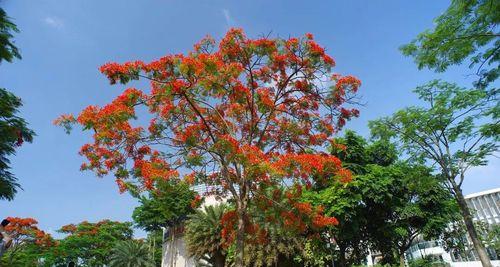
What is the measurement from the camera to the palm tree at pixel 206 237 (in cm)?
3219

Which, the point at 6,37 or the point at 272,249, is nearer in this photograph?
the point at 6,37

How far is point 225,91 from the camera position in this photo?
12.1m

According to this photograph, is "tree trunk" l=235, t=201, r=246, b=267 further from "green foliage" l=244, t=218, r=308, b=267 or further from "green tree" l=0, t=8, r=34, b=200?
"green foliage" l=244, t=218, r=308, b=267

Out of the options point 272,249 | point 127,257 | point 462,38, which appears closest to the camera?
point 462,38

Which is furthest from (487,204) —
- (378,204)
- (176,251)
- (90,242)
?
(90,242)

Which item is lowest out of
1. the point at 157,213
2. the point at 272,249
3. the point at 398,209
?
the point at 272,249

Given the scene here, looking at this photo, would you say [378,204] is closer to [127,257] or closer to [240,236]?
[240,236]

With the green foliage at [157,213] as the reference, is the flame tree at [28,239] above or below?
below

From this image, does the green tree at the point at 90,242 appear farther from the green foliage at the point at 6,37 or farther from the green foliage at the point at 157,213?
the green foliage at the point at 6,37

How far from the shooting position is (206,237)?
32.7m

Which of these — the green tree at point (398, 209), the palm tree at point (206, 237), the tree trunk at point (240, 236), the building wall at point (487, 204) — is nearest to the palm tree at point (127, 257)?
the palm tree at point (206, 237)

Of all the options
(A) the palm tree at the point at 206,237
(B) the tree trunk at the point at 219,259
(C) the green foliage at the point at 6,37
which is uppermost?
(C) the green foliage at the point at 6,37

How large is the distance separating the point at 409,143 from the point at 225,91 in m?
14.8

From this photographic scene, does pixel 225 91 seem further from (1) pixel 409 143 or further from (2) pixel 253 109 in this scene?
(1) pixel 409 143
